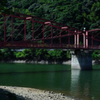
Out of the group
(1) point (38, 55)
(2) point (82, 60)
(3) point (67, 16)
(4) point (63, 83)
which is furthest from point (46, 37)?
(3) point (67, 16)

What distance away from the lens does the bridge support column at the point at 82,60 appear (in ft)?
185

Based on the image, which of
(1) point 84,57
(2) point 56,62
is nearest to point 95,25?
(2) point 56,62

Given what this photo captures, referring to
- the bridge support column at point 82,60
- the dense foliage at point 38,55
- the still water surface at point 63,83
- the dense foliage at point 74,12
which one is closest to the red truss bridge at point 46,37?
the bridge support column at point 82,60

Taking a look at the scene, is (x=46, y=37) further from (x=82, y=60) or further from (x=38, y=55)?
(x=38, y=55)

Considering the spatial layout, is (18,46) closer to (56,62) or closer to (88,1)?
(56,62)

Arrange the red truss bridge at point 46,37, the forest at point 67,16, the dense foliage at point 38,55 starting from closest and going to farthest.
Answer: the red truss bridge at point 46,37, the dense foliage at point 38,55, the forest at point 67,16

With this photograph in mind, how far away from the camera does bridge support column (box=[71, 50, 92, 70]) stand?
56.5 metres

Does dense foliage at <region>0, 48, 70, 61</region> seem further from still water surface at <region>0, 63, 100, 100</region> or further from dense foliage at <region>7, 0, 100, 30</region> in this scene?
still water surface at <region>0, 63, 100, 100</region>

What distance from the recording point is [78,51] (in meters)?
57.5

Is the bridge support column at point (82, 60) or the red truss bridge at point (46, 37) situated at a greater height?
the red truss bridge at point (46, 37)

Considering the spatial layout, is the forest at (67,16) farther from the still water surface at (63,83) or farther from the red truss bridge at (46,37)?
the still water surface at (63,83)

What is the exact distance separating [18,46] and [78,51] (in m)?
15.0

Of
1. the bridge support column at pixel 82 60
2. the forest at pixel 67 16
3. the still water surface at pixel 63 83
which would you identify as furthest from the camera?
the forest at pixel 67 16

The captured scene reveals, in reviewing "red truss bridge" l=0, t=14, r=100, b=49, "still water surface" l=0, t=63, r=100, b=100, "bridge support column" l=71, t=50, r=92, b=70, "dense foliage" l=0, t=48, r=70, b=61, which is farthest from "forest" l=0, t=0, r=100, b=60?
"still water surface" l=0, t=63, r=100, b=100
